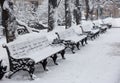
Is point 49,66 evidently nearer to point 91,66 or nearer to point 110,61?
point 91,66

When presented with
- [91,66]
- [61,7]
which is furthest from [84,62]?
[61,7]

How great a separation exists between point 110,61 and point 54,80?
12.4 feet

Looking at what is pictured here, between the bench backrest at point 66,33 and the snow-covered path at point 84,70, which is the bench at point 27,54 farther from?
the bench backrest at point 66,33

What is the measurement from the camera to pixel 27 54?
9.85m

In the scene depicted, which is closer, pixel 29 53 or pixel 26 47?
pixel 26 47

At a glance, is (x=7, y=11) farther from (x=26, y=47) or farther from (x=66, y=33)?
(x=66, y=33)

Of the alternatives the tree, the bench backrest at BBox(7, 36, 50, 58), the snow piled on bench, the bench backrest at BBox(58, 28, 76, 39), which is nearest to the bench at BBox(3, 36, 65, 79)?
the bench backrest at BBox(7, 36, 50, 58)

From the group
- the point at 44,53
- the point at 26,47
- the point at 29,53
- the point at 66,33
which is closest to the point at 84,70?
the point at 44,53

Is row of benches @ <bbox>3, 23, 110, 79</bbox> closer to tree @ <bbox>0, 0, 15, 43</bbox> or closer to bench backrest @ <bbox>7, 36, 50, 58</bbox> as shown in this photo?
bench backrest @ <bbox>7, 36, 50, 58</bbox>

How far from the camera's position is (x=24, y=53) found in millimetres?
9695

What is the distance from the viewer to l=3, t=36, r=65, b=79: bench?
29.2 feet

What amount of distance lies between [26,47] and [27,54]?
221 millimetres

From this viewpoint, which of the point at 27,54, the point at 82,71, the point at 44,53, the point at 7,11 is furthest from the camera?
the point at 7,11

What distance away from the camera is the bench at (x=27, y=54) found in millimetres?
8891
